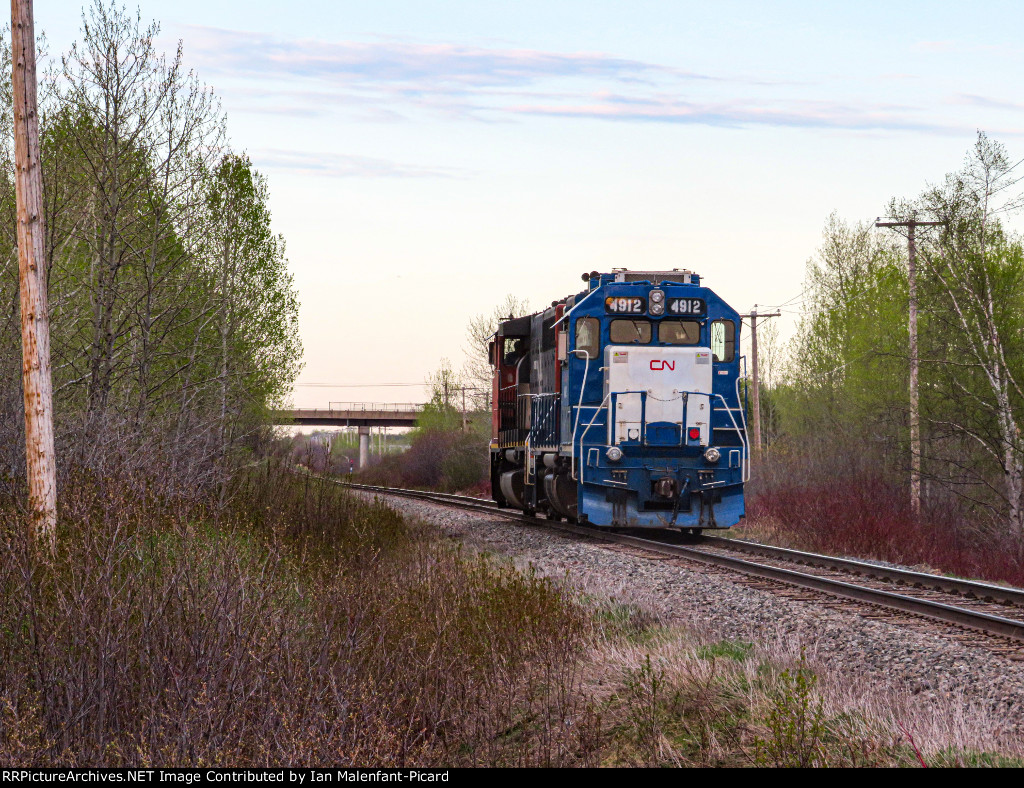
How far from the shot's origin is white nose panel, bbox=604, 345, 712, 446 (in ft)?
51.4

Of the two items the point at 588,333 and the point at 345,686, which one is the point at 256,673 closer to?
the point at 345,686

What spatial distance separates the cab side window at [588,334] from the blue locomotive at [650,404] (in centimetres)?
2

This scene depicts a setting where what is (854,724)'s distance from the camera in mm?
5246

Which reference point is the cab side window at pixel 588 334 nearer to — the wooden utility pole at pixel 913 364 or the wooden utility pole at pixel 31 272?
the wooden utility pole at pixel 31 272

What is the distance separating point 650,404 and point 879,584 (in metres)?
5.11

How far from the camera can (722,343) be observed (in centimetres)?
1638

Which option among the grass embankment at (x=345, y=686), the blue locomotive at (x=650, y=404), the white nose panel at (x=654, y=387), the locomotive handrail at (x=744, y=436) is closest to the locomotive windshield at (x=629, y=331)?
the blue locomotive at (x=650, y=404)

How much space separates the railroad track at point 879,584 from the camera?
29.6 ft

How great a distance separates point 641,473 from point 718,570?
3.18 metres

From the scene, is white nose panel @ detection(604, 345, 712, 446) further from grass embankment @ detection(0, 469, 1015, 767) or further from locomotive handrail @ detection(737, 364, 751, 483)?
grass embankment @ detection(0, 469, 1015, 767)

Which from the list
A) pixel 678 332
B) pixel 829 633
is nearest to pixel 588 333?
pixel 678 332

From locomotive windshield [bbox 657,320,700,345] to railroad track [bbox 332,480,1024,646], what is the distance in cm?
322

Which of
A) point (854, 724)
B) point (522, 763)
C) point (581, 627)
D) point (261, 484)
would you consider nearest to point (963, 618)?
point (581, 627)

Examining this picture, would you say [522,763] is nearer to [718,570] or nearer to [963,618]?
[963,618]
